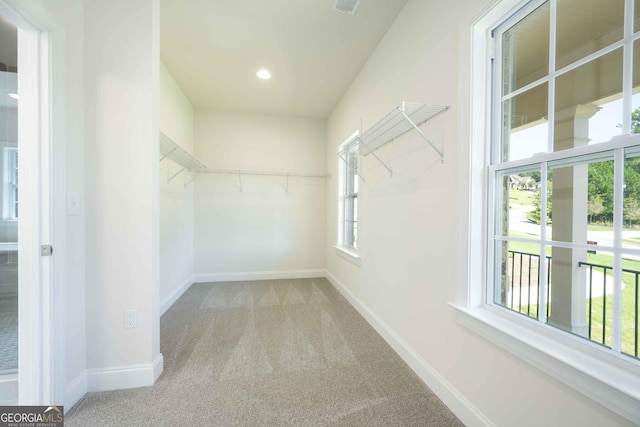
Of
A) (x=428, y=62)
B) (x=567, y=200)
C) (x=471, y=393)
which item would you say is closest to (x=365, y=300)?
(x=471, y=393)

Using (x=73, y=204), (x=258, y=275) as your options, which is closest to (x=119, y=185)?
(x=73, y=204)

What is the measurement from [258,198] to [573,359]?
3.73m

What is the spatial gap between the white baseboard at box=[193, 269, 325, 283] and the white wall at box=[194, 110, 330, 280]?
0.02 meters

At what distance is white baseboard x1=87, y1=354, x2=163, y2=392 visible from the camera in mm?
1555

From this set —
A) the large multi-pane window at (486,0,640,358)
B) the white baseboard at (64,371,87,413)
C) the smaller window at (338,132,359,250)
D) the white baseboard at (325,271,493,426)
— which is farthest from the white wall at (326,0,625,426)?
the white baseboard at (64,371,87,413)

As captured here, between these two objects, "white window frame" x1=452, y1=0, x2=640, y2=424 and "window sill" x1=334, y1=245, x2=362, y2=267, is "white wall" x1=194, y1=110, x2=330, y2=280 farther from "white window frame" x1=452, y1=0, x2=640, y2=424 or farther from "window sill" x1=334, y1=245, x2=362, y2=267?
"white window frame" x1=452, y1=0, x2=640, y2=424

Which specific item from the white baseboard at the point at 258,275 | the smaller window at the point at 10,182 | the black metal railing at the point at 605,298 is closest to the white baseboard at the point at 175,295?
the white baseboard at the point at 258,275

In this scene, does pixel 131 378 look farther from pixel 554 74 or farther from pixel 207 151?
pixel 207 151

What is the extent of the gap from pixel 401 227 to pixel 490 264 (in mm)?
714

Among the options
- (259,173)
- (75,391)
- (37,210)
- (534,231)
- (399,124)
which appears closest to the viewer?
(534,231)

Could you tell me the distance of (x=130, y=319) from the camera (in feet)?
5.26

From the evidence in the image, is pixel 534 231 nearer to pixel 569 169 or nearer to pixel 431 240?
pixel 569 169

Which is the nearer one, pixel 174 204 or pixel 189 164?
pixel 174 204

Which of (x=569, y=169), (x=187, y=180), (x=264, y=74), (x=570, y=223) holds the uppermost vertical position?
(x=264, y=74)
